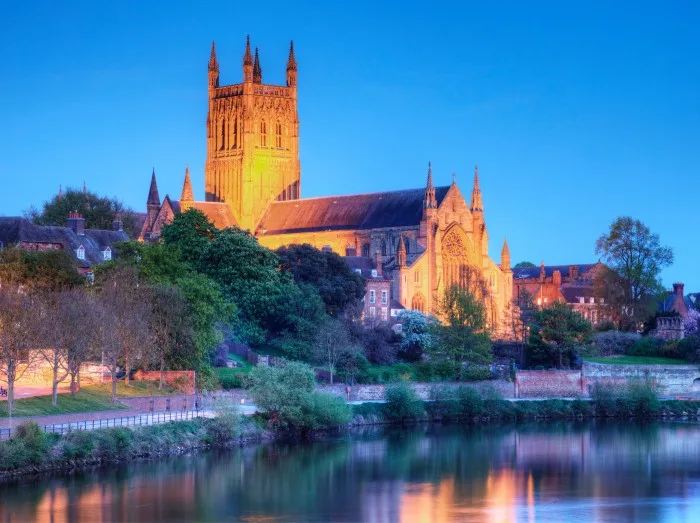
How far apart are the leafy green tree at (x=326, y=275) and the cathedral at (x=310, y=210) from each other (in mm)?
7754

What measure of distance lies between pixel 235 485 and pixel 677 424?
3276cm

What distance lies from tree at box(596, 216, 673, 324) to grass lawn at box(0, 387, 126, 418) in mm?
47662

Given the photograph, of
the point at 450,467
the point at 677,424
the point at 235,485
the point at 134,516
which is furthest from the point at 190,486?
the point at 677,424

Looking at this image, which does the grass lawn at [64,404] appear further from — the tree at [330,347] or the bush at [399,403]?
the tree at [330,347]

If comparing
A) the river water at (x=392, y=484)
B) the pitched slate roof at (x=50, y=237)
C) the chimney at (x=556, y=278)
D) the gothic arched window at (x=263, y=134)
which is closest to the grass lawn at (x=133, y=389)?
the river water at (x=392, y=484)

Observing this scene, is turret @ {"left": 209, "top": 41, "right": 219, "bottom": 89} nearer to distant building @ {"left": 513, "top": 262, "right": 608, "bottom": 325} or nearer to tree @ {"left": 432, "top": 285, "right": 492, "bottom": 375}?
distant building @ {"left": 513, "top": 262, "right": 608, "bottom": 325}

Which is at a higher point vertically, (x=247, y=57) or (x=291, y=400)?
(x=247, y=57)

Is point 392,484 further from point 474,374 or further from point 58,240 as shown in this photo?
point 58,240

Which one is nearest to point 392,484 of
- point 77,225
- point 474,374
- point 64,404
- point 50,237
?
point 64,404

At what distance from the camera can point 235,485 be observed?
45344mm

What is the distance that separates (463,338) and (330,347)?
793cm

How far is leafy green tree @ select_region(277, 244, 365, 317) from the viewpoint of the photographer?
271 feet

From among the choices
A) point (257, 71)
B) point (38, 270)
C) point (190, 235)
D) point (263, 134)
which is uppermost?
point (257, 71)

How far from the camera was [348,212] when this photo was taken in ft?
367
